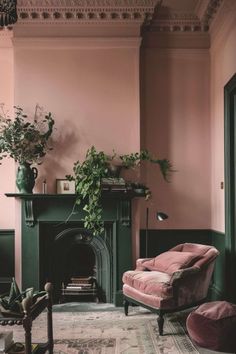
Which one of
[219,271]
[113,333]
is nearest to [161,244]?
[219,271]

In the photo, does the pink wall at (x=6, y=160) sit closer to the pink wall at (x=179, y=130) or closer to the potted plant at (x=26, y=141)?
the potted plant at (x=26, y=141)

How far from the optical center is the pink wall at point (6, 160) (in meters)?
5.33

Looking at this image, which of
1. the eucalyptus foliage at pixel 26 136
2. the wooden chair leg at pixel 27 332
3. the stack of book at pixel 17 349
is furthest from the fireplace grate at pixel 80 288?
the wooden chair leg at pixel 27 332

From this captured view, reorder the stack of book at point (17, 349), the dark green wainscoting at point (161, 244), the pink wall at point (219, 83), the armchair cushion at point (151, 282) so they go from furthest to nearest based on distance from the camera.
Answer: the dark green wainscoting at point (161, 244) → the pink wall at point (219, 83) → the armchair cushion at point (151, 282) → the stack of book at point (17, 349)

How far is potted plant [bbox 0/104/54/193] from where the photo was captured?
4.86m

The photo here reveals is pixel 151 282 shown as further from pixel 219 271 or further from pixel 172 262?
pixel 219 271

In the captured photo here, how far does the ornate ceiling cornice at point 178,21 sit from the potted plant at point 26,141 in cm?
186

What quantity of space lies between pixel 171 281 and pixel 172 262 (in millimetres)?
420

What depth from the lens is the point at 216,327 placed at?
9.46ft

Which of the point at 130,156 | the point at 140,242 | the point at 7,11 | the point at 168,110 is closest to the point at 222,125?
the point at 168,110

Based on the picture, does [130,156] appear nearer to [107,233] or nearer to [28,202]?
[107,233]

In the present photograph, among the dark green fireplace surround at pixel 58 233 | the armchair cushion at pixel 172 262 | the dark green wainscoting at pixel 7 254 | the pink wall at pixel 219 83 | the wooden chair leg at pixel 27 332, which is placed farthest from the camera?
the dark green wainscoting at pixel 7 254

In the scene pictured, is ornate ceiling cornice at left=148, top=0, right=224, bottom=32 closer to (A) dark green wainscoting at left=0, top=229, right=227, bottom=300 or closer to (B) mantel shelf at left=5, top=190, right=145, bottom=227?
(B) mantel shelf at left=5, top=190, right=145, bottom=227

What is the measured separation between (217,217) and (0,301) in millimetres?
3013
